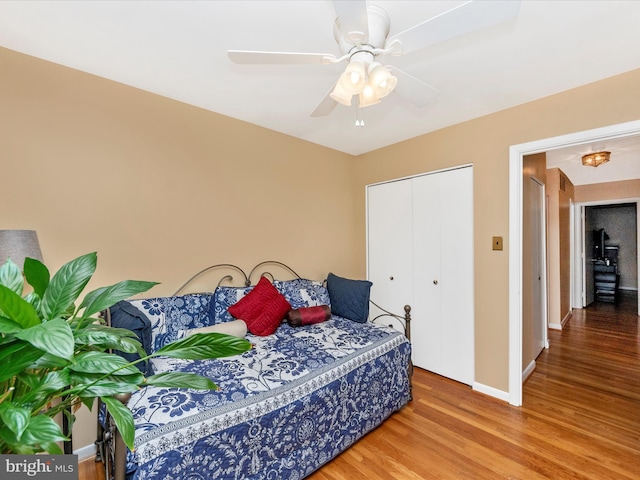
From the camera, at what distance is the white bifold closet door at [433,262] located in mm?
2736

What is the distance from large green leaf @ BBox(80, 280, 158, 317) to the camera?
2.34 feet

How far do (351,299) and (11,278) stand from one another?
2.38 meters

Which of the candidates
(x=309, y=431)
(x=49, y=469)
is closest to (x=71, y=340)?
(x=49, y=469)

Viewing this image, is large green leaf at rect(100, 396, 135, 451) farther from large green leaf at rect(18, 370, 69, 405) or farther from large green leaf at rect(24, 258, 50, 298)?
large green leaf at rect(24, 258, 50, 298)

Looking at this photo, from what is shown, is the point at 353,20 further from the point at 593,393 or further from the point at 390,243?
the point at 593,393

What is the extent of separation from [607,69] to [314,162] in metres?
2.43

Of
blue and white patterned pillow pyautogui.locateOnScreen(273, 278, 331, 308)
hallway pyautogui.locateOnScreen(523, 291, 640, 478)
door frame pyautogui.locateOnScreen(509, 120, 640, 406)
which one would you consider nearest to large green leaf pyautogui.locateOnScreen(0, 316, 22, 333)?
blue and white patterned pillow pyautogui.locateOnScreen(273, 278, 331, 308)

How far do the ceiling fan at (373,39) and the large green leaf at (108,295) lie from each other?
1.08 metres

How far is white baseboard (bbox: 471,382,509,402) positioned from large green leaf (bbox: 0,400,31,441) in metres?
3.02

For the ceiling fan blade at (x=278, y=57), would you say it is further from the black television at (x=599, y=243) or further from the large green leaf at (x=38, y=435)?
the black television at (x=599, y=243)

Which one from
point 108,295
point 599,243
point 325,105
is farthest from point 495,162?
point 599,243

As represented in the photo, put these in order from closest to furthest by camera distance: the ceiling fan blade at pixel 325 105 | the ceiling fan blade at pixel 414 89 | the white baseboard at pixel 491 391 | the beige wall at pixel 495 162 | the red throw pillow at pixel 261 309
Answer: the ceiling fan blade at pixel 414 89, the ceiling fan blade at pixel 325 105, the beige wall at pixel 495 162, the red throw pillow at pixel 261 309, the white baseboard at pixel 491 391

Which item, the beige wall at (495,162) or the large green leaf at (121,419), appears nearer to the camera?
the large green leaf at (121,419)

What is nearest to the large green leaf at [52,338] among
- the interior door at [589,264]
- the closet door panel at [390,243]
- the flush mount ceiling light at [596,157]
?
the closet door panel at [390,243]
